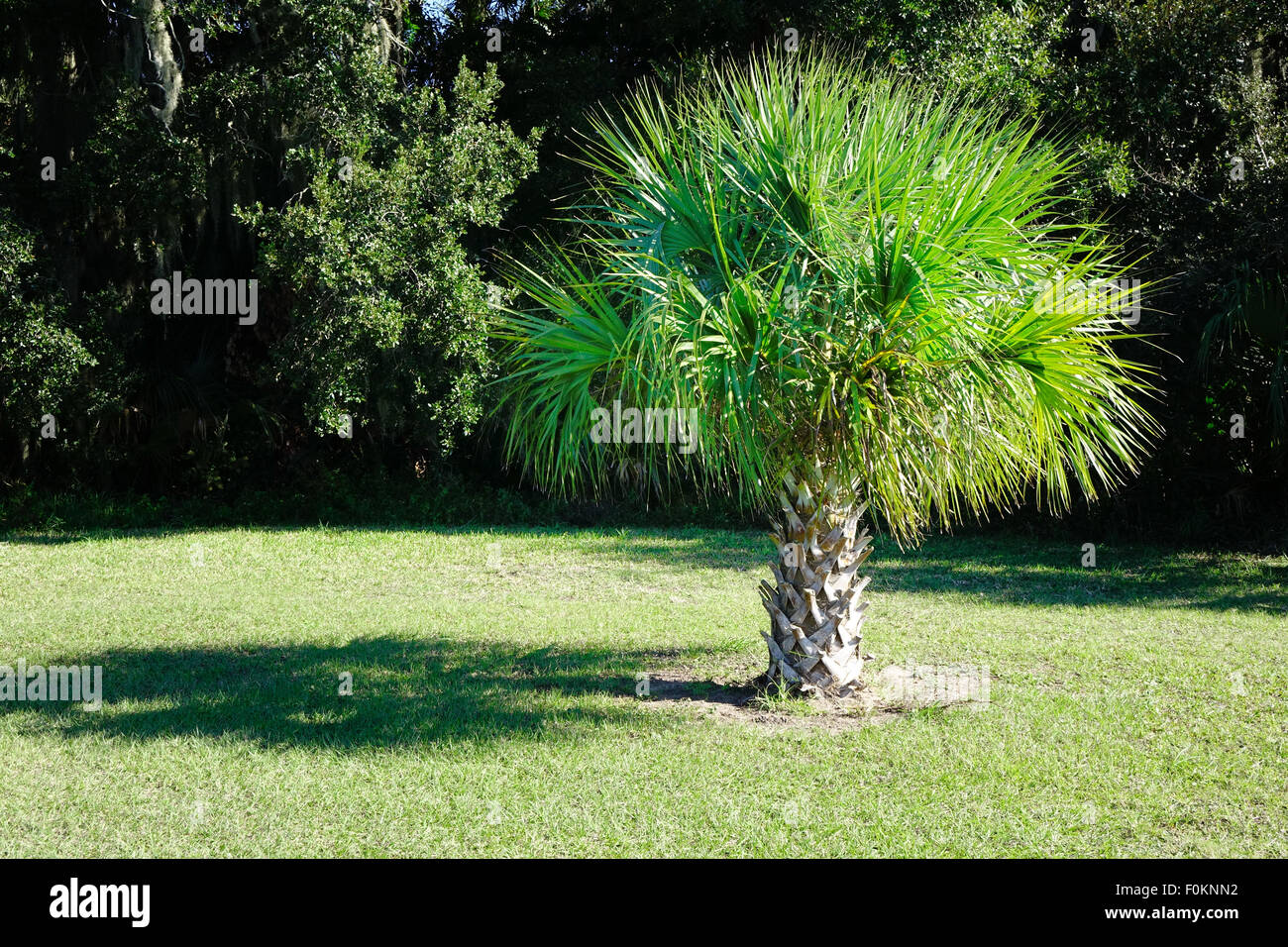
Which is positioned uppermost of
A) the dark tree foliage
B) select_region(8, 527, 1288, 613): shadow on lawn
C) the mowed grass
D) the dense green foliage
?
the dark tree foliage

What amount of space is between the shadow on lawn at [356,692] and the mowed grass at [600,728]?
0.11 feet

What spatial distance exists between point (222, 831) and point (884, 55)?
12.6 meters

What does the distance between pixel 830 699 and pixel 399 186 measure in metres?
9.23

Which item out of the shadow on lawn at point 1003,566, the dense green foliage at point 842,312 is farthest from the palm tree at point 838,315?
the shadow on lawn at point 1003,566

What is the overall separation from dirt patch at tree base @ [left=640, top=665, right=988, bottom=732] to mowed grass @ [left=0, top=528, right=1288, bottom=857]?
5.1 inches

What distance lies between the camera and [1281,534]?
13.6 m

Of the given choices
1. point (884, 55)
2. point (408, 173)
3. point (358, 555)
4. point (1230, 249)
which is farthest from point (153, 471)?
point (1230, 249)

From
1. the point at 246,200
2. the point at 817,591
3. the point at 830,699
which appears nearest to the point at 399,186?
the point at 246,200

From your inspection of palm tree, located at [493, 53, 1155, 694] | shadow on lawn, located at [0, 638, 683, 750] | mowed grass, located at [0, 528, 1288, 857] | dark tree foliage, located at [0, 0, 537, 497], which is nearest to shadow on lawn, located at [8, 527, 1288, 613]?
mowed grass, located at [0, 528, 1288, 857]

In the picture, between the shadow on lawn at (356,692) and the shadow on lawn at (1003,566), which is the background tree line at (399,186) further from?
the shadow on lawn at (356,692)

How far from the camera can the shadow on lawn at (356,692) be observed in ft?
21.0

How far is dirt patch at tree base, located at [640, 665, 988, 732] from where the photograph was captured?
6555 mm

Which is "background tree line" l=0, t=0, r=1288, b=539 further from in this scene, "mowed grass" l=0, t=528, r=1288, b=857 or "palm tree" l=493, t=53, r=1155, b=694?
"palm tree" l=493, t=53, r=1155, b=694

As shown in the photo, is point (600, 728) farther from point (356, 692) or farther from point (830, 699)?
point (356, 692)
